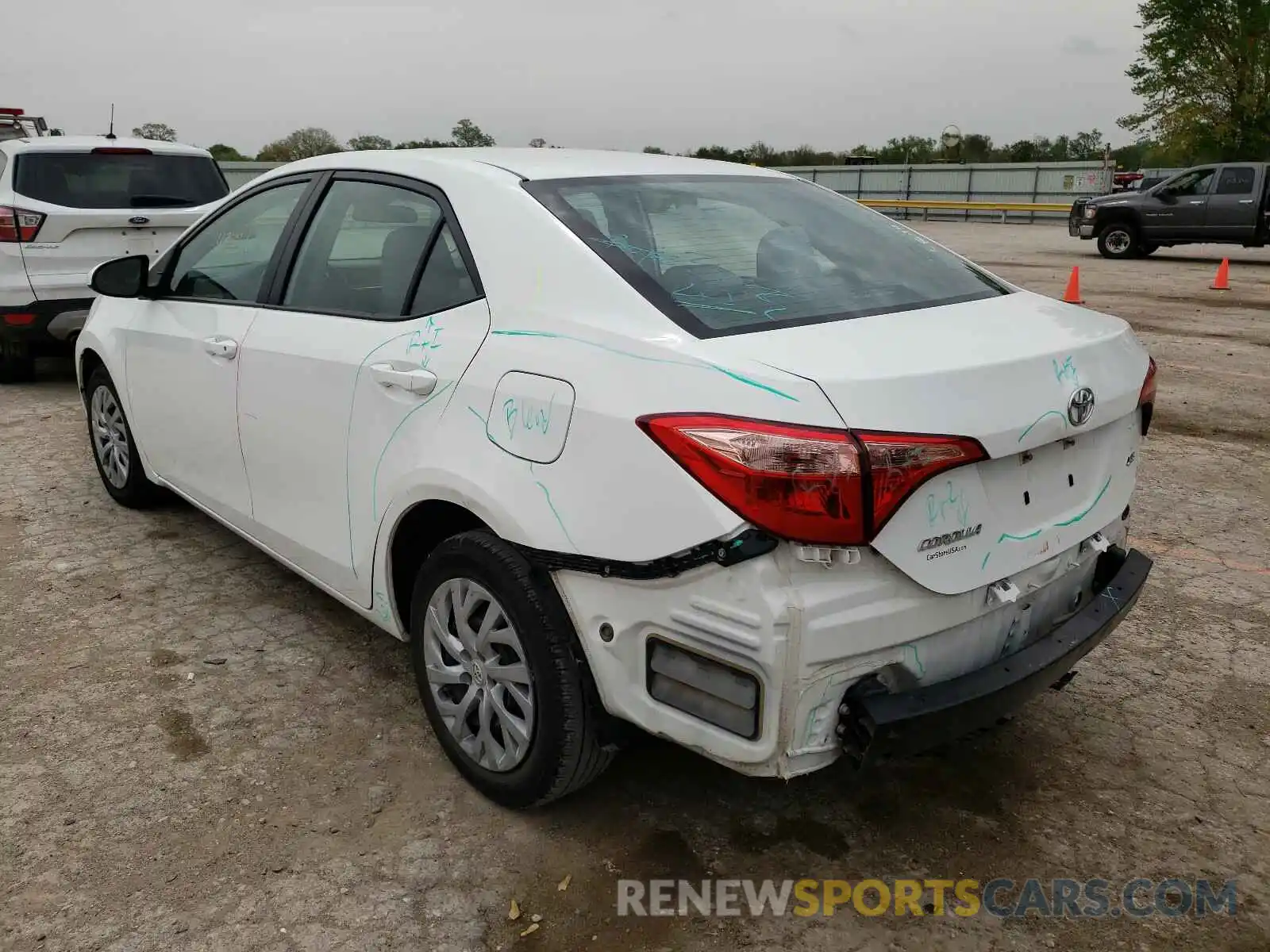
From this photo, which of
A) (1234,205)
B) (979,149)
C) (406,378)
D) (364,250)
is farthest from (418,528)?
(979,149)

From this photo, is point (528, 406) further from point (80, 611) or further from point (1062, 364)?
point (80, 611)

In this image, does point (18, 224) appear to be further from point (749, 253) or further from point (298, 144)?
point (298, 144)

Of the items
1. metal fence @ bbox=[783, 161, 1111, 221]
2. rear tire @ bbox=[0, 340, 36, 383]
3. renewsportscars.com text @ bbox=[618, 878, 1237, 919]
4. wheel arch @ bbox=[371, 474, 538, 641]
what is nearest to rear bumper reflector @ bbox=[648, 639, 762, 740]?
wheel arch @ bbox=[371, 474, 538, 641]

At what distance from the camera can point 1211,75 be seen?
40.3 meters

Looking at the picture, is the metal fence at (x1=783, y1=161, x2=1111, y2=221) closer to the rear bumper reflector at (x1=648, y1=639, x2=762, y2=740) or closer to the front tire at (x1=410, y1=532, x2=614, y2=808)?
the front tire at (x1=410, y1=532, x2=614, y2=808)

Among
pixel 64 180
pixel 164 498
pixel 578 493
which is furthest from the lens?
pixel 64 180

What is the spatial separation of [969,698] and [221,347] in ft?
8.89

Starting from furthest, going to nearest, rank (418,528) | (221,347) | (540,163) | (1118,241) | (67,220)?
(1118,241)
(67,220)
(221,347)
(540,163)
(418,528)

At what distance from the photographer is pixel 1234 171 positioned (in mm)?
18219

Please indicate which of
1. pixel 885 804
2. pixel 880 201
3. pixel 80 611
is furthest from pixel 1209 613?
pixel 880 201

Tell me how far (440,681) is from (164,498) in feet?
9.62

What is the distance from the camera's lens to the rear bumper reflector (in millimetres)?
2037

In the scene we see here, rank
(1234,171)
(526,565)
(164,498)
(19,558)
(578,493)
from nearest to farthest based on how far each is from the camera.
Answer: (578,493), (526,565), (19,558), (164,498), (1234,171)

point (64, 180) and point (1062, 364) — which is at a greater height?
point (64, 180)
